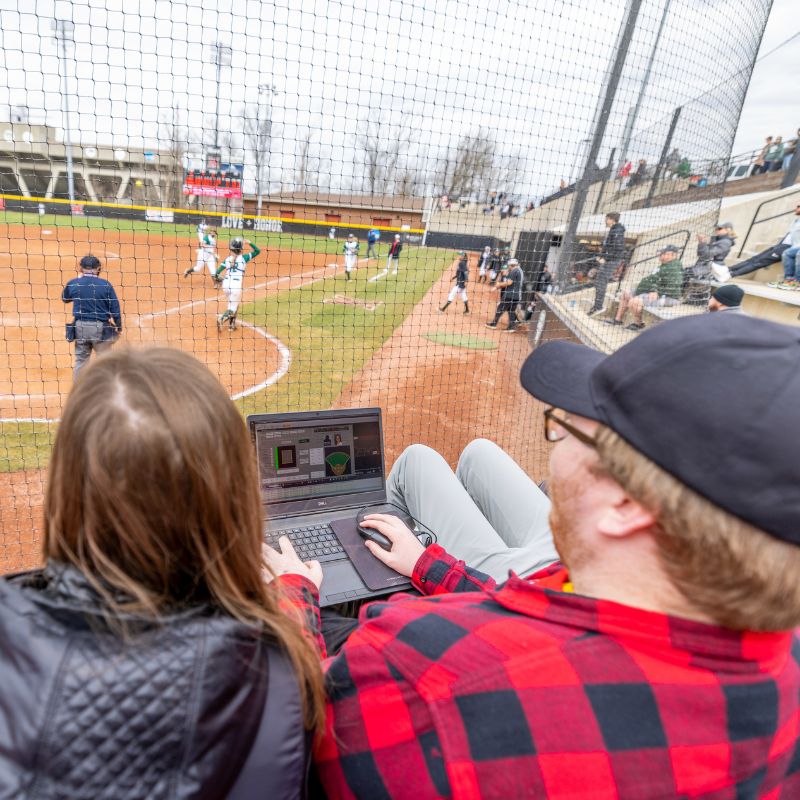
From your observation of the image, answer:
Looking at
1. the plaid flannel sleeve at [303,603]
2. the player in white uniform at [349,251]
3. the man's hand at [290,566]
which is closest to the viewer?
the plaid flannel sleeve at [303,603]

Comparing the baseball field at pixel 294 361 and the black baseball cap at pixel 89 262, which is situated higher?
the black baseball cap at pixel 89 262

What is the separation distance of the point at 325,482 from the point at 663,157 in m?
7.43

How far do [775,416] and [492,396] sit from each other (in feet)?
20.2

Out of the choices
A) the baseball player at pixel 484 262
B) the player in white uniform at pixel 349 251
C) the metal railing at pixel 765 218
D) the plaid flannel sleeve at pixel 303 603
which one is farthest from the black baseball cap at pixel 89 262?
the baseball player at pixel 484 262

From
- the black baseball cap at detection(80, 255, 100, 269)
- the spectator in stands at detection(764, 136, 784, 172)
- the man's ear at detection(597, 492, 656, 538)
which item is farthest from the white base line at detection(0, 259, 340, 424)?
the spectator in stands at detection(764, 136, 784, 172)

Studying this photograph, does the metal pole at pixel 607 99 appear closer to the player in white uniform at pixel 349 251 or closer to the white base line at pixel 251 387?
the white base line at pixel 251 387

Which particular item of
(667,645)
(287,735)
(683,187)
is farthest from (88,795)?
(683,187)

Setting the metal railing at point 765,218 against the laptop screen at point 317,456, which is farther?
the metal railing at point 765,218

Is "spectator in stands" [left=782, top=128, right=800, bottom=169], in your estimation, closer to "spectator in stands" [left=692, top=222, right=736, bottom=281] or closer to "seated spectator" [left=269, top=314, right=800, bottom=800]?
"spectator in stands" [left=692, top=222, right=736, bottom=281]

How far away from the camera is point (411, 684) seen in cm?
73

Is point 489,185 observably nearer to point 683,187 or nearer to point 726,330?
point 683,187

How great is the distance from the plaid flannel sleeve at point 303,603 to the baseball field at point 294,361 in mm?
547

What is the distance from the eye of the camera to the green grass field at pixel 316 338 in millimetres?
4445

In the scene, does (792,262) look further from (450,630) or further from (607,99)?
(450,630)
